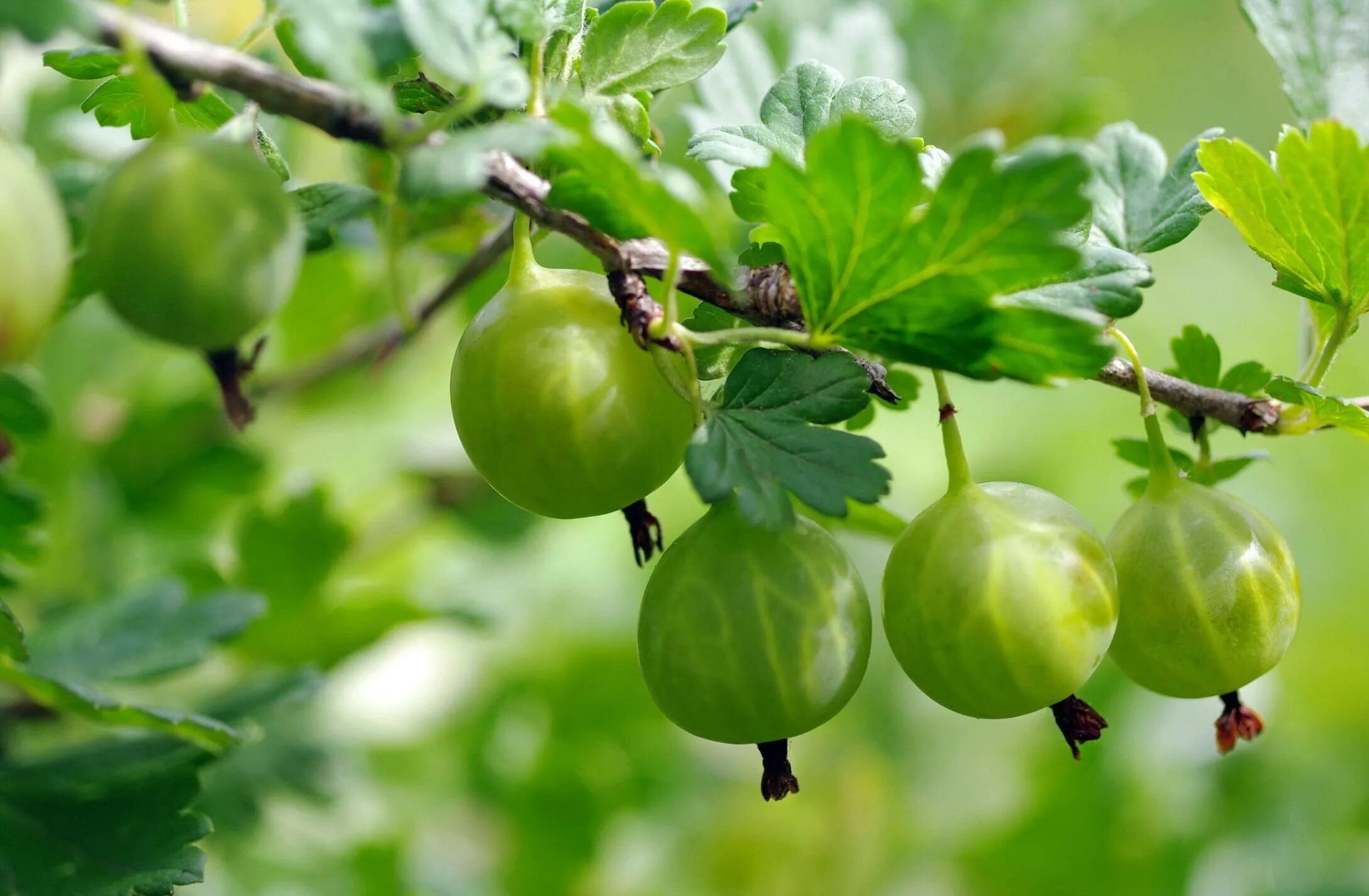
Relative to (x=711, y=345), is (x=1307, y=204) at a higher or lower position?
higher

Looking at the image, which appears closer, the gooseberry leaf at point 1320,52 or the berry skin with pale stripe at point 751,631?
the berry skin with pale stripe at point 751,631

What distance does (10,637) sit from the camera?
60 centimetres

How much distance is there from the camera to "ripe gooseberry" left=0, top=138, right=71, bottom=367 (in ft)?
1.25

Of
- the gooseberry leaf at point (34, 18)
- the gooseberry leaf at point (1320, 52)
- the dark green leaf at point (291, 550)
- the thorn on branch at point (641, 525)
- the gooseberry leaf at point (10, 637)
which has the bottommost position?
the dark green leaf at point (291, 550)

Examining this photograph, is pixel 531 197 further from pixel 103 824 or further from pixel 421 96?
pixel 103 824

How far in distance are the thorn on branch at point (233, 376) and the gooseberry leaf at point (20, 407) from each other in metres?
0.35

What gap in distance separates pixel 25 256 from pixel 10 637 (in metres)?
Result: 0.29

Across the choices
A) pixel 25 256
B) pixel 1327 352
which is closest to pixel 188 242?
pixel 25 256

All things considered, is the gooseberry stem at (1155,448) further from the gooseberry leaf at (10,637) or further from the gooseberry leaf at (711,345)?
the gooseberry leaf at (10,637)

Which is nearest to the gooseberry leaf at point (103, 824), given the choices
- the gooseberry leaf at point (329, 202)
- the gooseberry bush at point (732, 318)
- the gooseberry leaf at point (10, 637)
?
the gooseberry bush at point (732, 318)

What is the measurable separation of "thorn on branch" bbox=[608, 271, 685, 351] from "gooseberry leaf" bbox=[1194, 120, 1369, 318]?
293mm

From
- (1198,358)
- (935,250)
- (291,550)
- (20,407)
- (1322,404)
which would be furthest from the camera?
(291,550)

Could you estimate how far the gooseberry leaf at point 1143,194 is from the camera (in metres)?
0.67

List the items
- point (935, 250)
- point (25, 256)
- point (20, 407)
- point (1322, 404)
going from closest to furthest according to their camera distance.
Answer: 1. point (25, 256)
2. point (935, 250)
3. point (1322, 404)
4. point (20, 407)
